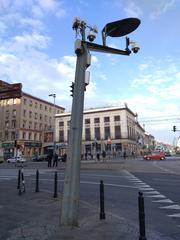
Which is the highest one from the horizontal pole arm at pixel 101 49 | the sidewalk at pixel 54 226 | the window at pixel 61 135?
the window at pixel 61 135

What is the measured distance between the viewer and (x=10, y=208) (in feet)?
28.7

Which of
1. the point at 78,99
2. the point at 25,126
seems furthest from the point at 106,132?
the point at 78,99

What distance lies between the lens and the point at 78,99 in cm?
705

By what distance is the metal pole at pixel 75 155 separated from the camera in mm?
6461

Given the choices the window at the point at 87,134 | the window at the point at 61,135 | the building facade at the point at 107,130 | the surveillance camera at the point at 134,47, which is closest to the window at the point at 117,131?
the building facade at the point at 107,130

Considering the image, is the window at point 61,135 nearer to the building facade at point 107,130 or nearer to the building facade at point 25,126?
the building facade at point 107,130

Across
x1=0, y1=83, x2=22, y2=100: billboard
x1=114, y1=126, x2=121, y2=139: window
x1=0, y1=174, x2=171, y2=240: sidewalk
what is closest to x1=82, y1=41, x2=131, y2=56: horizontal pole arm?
x1=0, y1=83, x2=22, y2=100: billboard

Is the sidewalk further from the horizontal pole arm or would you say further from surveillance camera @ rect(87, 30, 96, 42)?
surveillance camera @ rect(87, 30, 96, 42)

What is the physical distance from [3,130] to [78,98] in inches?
3230

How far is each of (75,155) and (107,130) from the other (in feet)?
283

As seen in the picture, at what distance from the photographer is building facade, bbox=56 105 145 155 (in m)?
89.1

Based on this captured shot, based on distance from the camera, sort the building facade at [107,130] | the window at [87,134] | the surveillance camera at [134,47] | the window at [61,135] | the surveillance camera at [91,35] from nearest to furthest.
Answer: the surveillance camera at [91,35]
the surveillance camera at [134,47]
the building facade at [107,130]
the window at [87,134]
the window at [61,135]

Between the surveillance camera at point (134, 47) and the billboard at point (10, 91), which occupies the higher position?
the surveillance camera at point (134, 47)

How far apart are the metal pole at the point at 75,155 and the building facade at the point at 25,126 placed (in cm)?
7172
